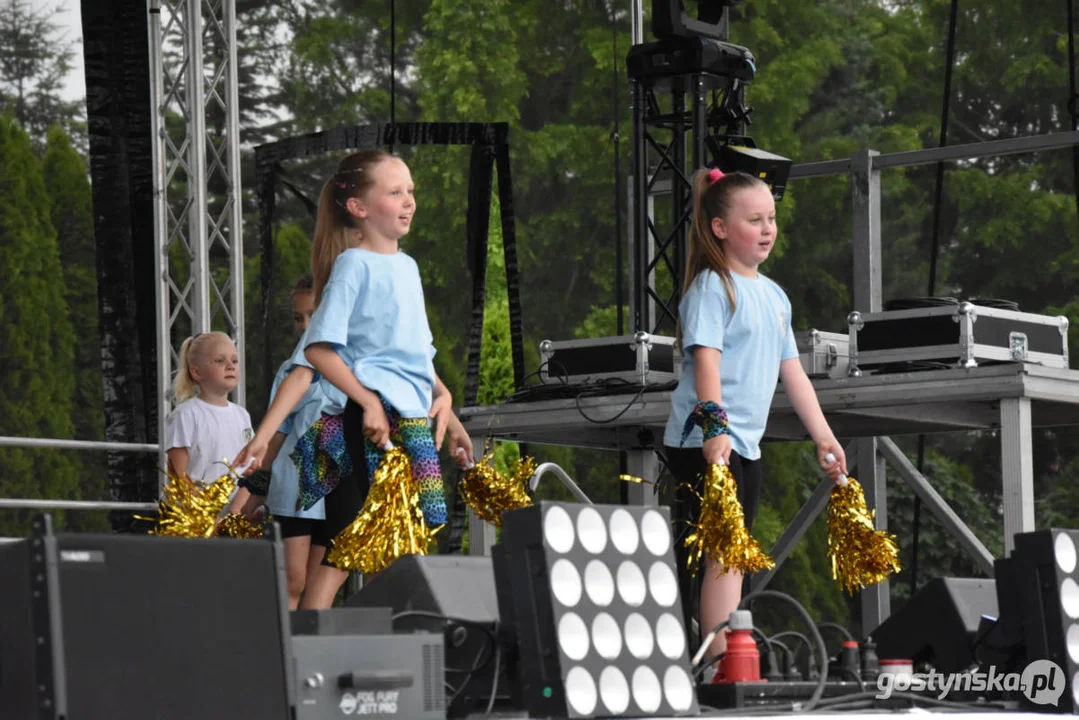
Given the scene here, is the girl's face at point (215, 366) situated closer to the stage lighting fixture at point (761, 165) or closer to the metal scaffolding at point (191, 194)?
the metal scaffolding at point (191, 194)

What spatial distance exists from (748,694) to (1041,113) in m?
16.0

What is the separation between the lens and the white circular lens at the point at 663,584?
2186 mm

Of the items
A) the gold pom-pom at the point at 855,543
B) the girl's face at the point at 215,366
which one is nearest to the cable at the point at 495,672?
the gold pom-pom at the point at 855,543

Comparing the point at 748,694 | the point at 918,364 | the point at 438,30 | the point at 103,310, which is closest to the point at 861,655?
the point at 748,694

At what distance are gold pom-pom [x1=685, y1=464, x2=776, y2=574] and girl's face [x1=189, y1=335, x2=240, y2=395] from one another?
2.23m

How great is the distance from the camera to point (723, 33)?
19.4ft

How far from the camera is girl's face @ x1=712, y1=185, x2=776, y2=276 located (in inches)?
140

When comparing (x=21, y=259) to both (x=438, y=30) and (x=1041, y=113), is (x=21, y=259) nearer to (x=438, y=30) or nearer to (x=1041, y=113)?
(x=438, y=30)

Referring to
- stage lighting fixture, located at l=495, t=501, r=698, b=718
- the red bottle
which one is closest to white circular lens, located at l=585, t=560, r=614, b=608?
stage lighting fixture, located at l=495, t=501, r=698, b=718

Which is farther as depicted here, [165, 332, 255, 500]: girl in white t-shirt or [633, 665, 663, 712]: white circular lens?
[165, 332, 255, 500]: girl in white t-shirt

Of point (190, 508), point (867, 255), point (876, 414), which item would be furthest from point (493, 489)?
point (867, 255)

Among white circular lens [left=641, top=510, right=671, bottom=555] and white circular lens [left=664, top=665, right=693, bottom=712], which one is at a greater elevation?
white circular lens [left=641, top=510, right=671, bottom=555]

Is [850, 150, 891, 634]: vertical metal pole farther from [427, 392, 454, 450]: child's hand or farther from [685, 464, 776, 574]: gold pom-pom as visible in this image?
[427, 392, 454, 450]: child's hand

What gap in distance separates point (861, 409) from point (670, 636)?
2.56 meters
